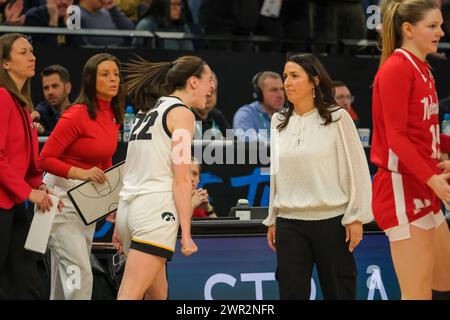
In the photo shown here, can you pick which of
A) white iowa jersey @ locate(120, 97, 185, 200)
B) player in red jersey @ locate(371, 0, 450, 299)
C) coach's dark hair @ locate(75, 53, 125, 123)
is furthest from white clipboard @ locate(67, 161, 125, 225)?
player in red jersey @ locate(371, 0, 450, 299)

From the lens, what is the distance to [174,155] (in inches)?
195

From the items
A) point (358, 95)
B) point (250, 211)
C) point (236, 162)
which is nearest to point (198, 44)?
point (358, 95)

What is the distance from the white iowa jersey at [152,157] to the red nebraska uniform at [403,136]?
3.53ft

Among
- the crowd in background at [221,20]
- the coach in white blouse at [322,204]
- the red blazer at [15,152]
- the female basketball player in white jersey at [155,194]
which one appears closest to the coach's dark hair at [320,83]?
the coach in white blouse at [322,204]

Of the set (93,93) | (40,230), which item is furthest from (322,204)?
(93,93)

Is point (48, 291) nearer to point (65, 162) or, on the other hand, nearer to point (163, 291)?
point (65, 162)

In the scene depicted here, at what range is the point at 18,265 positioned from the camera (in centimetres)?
539

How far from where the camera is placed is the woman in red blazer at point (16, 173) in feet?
17.4

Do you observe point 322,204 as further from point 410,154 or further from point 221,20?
point 221,20

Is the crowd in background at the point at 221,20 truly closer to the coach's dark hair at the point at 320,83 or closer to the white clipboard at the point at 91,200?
the white clipboard at the point at 91,200

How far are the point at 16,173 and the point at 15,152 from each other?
0.16 metres

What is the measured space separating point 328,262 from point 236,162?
2842 mm

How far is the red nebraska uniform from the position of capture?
179 inches
